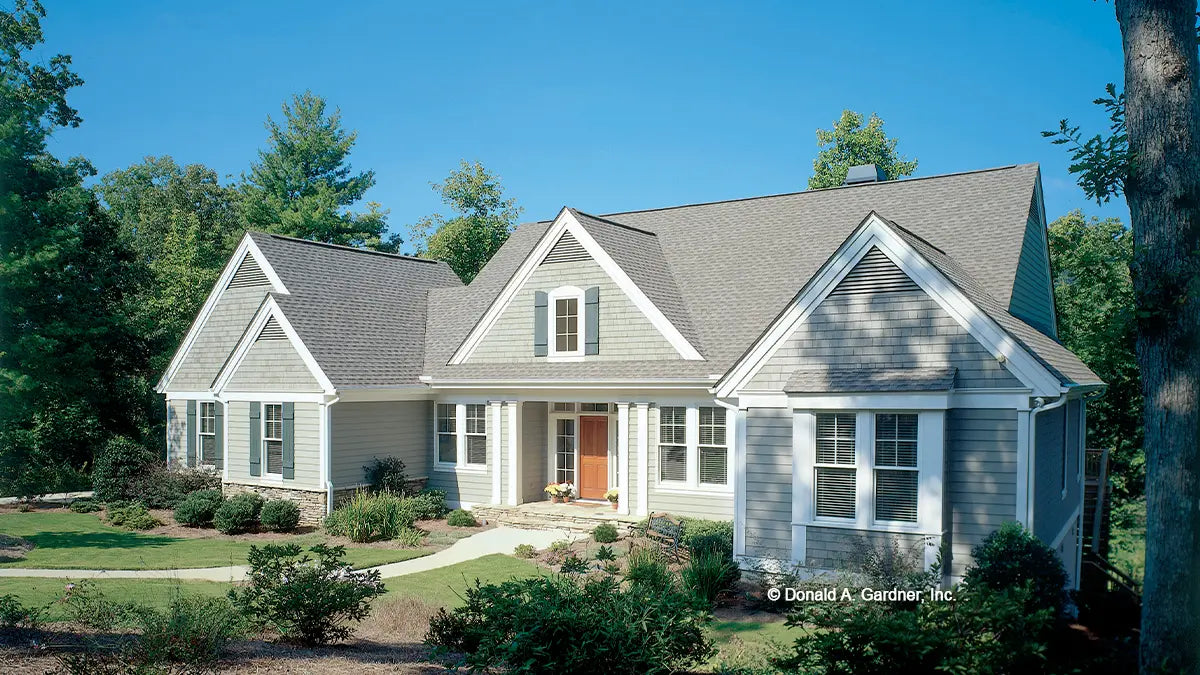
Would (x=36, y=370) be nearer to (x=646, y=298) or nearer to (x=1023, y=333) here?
(x=646, y=298)

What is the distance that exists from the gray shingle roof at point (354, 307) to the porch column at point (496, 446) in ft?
7.80

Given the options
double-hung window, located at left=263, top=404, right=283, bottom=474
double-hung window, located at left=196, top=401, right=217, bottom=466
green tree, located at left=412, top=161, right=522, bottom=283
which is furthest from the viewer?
green tree, located at left=412, top=161, right=522, bottom=283

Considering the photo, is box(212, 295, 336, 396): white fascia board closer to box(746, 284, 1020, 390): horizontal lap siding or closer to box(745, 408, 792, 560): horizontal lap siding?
box(745, 408, 792, 560): horizontal lap siding

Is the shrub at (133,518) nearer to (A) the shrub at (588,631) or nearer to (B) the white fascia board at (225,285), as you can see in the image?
(B) the white fascia board at (225,285)

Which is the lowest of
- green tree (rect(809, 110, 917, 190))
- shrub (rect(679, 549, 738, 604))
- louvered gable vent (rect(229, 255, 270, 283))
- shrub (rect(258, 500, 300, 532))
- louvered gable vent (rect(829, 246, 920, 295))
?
shrub (rect(258, 500, 300, 532))

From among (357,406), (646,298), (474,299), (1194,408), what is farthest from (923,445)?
(474,299)

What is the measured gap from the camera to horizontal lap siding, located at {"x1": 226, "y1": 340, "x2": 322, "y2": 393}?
66.2 feet

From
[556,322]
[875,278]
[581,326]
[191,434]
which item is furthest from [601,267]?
[191,434]

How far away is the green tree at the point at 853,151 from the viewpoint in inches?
1615

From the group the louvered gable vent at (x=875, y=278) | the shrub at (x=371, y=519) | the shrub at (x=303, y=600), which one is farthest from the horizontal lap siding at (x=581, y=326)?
the shrub at (x=303, y=600)

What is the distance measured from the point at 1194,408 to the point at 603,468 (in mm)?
13914

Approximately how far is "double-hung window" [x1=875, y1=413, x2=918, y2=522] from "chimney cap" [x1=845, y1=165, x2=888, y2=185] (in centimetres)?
1233

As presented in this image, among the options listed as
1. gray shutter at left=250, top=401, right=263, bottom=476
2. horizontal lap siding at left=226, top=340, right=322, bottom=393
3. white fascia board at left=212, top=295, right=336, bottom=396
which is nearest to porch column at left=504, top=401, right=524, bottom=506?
white fascia board at left=212, top=295, right=336, bottom=396

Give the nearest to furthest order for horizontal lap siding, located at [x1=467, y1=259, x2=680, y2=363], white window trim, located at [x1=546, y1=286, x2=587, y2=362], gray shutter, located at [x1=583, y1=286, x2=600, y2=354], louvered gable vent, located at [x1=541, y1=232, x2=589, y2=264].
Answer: horizontal lap siding, located at [x1=467, y1=259, x2=680, y2=363], gray shutter, located at [x1=583, y1=286, x2=600, y2=354], white window trim, located at [x1=546, y1=286, x2=587, y2=362], louvered gable vent, located at [x1=541, y1=232, x2=589, y2=264]
